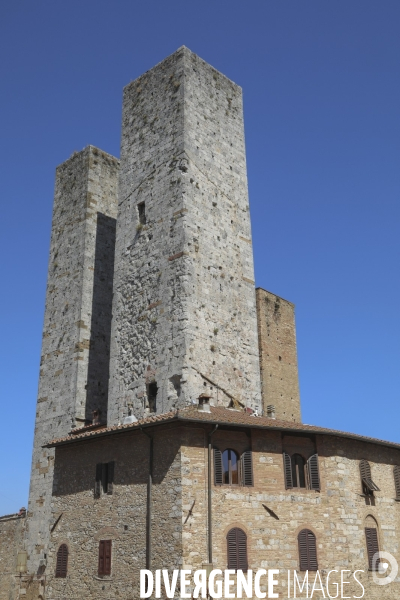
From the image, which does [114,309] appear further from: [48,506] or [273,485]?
[273,485]

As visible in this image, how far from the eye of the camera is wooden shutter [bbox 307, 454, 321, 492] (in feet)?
60.1

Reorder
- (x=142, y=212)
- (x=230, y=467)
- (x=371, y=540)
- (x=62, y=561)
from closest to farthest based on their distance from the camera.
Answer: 1. (x=230, y=467)
2. (x=62, y=561)
3. (x=371, y=540)
4. (x=142, y=212)

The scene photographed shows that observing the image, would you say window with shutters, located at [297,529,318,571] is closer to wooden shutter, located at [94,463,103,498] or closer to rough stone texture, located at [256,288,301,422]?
wooden shutter, located at [94,463,103,498]

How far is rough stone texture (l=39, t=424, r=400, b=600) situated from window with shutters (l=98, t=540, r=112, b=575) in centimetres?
18

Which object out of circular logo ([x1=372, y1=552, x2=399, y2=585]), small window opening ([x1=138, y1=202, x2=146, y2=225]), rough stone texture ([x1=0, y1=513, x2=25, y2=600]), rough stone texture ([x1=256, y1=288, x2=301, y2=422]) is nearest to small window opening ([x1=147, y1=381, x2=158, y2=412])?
small window opening ([x1=138, y1=202, x2=146, y2=225])

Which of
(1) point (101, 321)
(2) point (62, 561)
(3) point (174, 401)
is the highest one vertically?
(1) point (101, 321)

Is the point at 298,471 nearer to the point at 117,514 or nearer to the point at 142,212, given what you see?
the point at 117,514

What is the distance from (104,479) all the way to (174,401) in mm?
3980

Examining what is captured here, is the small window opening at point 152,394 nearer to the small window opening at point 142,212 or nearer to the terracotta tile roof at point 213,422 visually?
the terracotta tile roof at point 213,422

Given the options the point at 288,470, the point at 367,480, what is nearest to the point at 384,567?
the point at 367,480

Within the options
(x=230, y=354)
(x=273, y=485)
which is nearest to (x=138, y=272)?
(x=230, y=354)

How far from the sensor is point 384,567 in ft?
61.8

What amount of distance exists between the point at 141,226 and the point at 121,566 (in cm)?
1317

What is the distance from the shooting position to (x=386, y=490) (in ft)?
66.0
